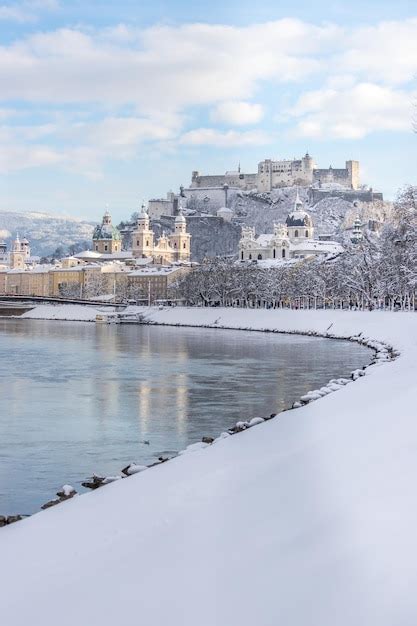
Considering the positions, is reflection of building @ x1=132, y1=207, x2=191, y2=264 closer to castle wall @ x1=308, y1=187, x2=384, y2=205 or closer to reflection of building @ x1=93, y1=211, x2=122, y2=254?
reflection of building @ x1=93, y1=211, x2=122, y2=254

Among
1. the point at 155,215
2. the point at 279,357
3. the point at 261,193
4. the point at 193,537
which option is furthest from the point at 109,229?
the point at 193,537

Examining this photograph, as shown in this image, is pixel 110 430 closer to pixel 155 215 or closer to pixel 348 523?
pixel 348 523

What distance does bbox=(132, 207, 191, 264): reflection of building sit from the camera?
10894 cm

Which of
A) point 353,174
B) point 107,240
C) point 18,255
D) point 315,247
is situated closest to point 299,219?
point 315,247

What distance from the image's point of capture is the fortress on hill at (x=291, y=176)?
121 m

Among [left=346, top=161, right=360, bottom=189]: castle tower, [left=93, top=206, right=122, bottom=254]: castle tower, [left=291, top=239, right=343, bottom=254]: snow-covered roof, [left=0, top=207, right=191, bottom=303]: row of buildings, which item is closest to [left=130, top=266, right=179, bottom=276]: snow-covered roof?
[left=0, top=207, right=191, bottom=303]: row of buildings

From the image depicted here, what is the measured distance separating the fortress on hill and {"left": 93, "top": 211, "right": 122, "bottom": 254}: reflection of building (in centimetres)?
1380

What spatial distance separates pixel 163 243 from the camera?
10894 centimetres

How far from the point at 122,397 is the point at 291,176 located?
10628cm

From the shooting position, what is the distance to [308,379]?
21969 mm

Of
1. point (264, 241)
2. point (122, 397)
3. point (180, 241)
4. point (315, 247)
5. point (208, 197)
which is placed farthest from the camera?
point (208, 197)

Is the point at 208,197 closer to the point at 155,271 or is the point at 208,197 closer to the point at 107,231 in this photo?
the point at 107,231

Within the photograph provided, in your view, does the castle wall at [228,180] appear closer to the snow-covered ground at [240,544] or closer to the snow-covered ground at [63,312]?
the snow-covered ground at [63,312]

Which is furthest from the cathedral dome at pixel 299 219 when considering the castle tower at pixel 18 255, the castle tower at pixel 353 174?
the castle tower at pixel 18 255
